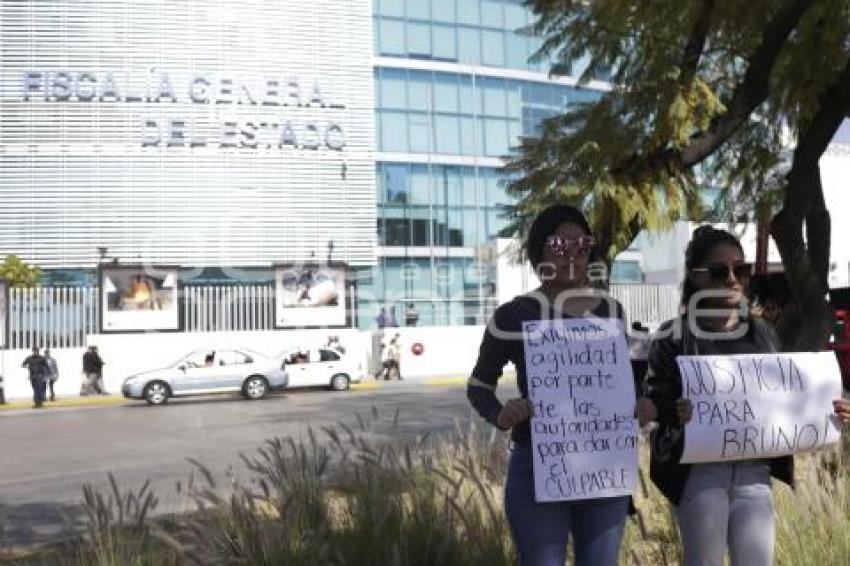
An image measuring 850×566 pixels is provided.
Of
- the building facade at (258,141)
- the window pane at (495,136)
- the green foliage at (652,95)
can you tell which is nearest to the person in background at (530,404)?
the green foliage at (652,95)

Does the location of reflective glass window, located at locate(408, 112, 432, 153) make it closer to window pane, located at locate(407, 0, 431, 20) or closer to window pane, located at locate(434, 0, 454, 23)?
window pane, located at locate(407, 0, 431, 20)

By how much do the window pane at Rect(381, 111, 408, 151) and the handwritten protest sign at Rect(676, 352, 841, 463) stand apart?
4662 cm

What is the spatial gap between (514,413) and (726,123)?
447cm

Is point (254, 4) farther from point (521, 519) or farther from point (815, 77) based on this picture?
point (521, 519)

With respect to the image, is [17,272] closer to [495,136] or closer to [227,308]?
[227,308]

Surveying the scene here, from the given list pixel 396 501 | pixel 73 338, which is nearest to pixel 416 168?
pixel 73 338

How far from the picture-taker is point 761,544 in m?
3.14

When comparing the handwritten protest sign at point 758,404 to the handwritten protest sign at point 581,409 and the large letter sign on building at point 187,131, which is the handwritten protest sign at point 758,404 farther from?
the large letter sign on building at point 187,131

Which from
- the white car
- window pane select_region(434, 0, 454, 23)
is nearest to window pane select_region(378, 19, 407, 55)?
window pane select_region(434, 0, 454, 23)

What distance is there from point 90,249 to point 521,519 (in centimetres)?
4304

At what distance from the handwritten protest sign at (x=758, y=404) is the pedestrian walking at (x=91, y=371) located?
2855 centimetres

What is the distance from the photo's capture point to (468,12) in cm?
5147

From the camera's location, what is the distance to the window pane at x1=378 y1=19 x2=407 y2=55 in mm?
49625

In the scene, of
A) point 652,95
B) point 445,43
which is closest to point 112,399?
point 652,95
